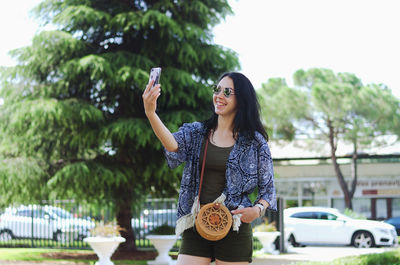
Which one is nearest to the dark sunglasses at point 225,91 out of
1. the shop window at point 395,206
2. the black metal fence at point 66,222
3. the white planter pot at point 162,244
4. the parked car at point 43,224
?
the white planter pot at point 162,244

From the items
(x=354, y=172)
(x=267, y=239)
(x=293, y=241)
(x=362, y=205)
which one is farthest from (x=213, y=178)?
(x=362, y=205)

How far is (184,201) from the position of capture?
3.38 m

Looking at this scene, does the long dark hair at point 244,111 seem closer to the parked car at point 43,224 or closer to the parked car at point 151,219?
the parked car at point 151,219

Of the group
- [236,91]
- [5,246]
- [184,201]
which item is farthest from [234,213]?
[5,246]

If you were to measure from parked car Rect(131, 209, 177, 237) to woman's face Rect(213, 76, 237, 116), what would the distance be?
13319 mm

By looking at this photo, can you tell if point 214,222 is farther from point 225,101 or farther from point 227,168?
point 225,101

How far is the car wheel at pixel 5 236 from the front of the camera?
1967 cm

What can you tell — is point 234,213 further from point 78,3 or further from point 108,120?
point 78,3

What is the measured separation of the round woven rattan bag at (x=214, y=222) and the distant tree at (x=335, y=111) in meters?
31.0

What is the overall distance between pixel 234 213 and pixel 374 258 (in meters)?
8.25

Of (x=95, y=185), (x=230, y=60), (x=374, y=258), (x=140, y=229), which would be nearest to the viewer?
(x=374, y=258)

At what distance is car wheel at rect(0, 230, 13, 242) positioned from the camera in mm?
19672

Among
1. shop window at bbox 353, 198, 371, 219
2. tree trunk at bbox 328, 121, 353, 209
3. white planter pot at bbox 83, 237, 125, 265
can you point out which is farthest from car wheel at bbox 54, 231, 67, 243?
shop window at bbox 353, 198, 371, 219

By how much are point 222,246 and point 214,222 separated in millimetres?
178
